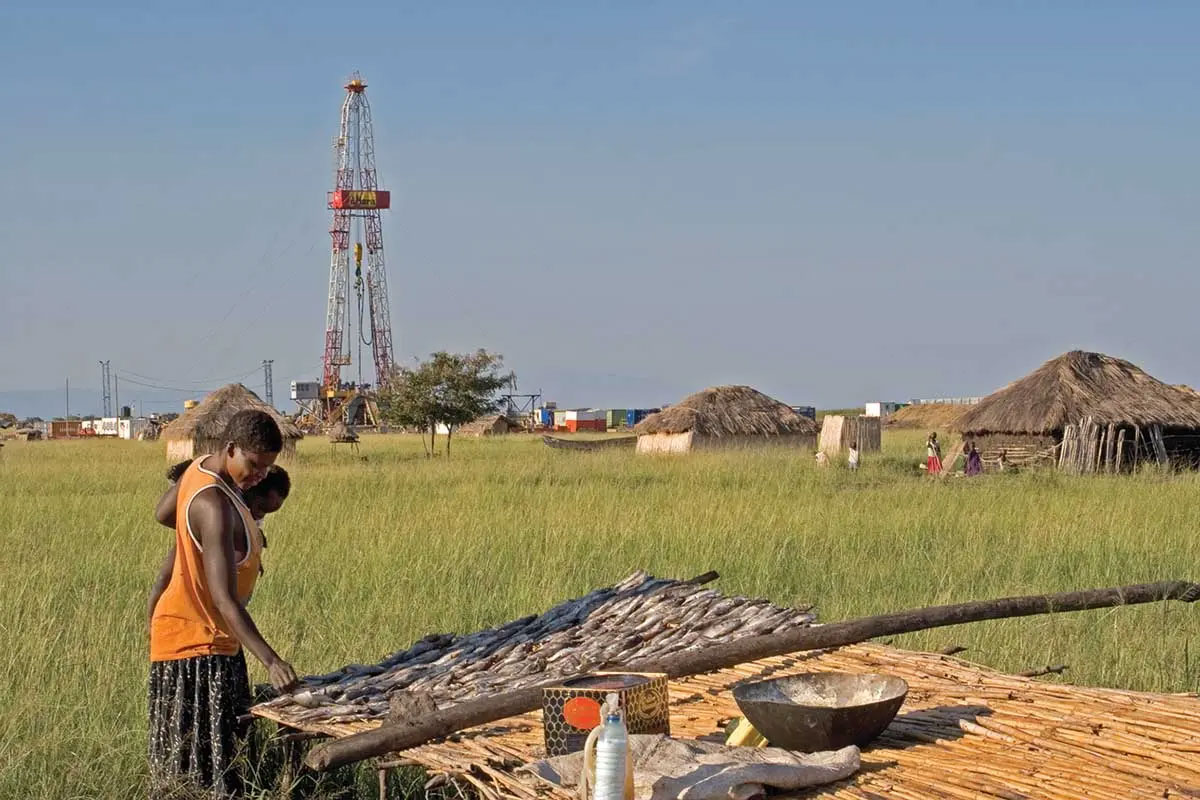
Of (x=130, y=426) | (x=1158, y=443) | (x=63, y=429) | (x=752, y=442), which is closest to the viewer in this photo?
→ (x=1158, y=443)

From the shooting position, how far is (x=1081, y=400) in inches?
850

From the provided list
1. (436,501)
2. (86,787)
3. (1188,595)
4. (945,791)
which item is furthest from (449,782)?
(436,501)

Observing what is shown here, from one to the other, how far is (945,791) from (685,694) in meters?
1.38

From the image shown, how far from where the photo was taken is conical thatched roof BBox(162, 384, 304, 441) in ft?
86.7

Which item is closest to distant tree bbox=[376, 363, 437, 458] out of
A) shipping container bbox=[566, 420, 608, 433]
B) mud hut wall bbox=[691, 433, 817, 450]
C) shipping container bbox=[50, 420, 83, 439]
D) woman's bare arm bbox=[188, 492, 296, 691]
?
mud hut wall bbox=[691, 433, 817, 450]

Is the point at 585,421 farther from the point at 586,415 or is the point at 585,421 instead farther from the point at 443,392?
the point at 443,392

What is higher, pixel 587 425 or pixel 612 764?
pixel 587 425

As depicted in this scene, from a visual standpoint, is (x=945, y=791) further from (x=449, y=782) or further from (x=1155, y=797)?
(x=449, y=782)

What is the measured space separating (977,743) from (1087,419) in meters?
18.8

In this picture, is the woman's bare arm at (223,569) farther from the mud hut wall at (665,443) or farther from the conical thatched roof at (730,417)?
the conical thatched roof at (730,417)

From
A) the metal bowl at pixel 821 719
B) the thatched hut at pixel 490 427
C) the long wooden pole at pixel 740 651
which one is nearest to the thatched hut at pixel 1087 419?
the long wooden pole at pixel 740 651

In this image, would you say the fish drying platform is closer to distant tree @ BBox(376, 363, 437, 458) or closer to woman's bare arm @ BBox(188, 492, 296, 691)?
woman's bare arm @ BBox(188, 492, 296, 691)

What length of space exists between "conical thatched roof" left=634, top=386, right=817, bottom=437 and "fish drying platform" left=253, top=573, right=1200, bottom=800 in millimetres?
22880

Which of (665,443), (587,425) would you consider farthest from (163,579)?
(587,425)
